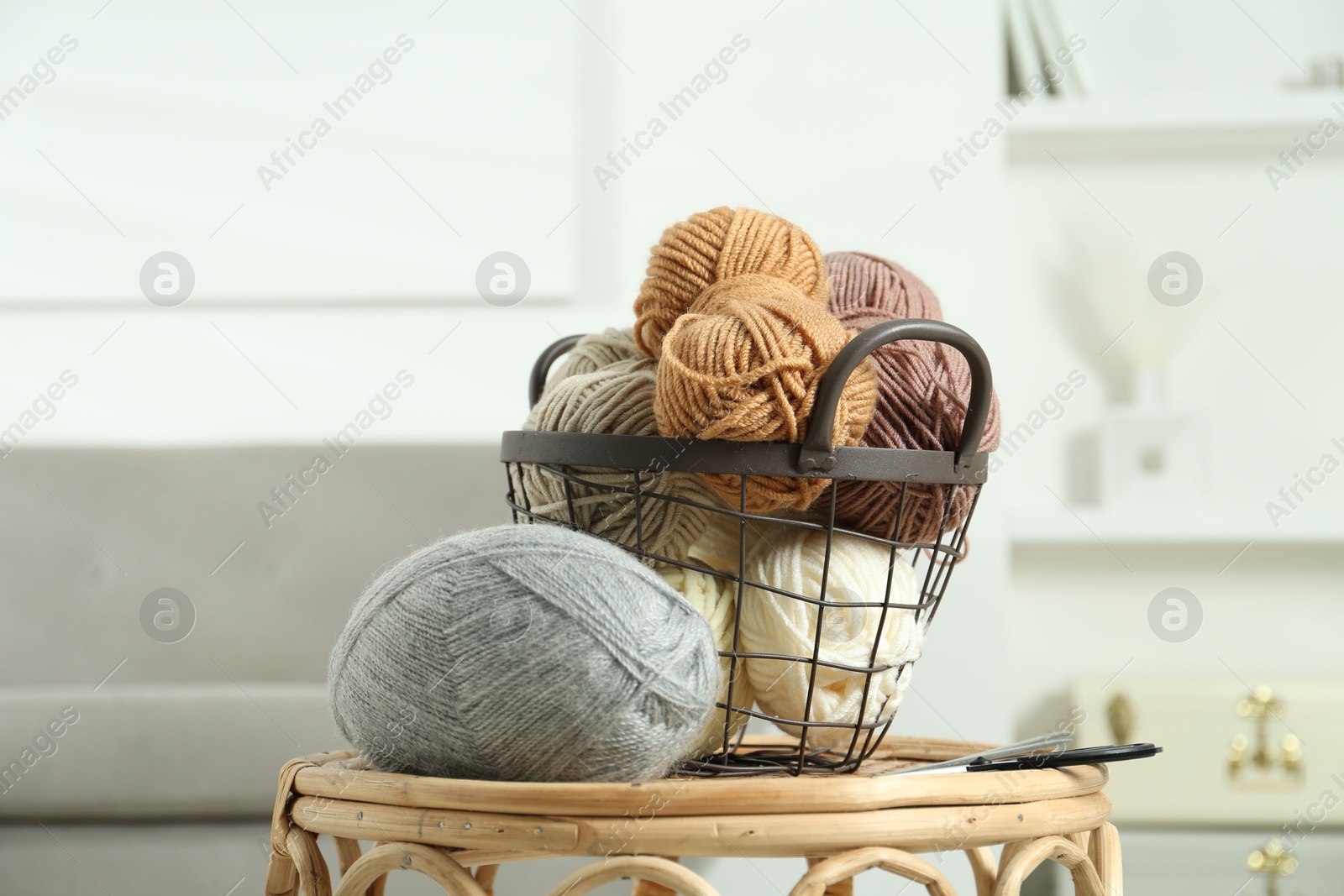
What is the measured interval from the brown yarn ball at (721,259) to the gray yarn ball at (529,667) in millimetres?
148

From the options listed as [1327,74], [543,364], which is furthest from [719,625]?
[1327,74]

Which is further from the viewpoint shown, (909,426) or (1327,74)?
(1327,74)

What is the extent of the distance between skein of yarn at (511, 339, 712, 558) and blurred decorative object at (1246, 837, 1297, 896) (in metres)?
1.03

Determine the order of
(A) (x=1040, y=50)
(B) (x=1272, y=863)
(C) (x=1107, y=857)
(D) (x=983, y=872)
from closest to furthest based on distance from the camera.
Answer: (C) (x=1107, y=857) → (D) (x=983, y=872) → (B) (x=1272, y=863) → (A) (x=1040, y=50)

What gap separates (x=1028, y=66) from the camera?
122 cm

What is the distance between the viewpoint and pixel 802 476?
0.43m

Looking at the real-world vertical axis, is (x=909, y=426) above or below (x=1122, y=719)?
above

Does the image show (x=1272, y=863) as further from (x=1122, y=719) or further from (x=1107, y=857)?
(x=1107, y=857)

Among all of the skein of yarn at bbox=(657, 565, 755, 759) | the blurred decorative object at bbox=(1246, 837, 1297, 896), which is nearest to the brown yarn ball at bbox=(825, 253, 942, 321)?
the skein of yarn at bbox=(657, 565, 755, 759)

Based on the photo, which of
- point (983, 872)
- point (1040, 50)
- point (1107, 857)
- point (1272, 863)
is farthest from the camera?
point (1040, 50)

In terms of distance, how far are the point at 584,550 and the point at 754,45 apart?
35.0 inches

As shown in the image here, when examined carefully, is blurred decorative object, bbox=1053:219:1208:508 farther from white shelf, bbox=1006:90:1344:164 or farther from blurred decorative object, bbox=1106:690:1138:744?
blurred decorative object, bbox=1106:690:1138:744

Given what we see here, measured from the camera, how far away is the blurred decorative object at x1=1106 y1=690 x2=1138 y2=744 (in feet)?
3.80

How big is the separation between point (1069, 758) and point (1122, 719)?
80 centimetres
